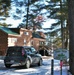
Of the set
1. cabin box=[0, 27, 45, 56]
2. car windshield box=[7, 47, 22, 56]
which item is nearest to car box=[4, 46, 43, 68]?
Answer: car windshield box=[7, 47, 22, 56]

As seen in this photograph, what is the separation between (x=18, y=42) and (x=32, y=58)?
3288 cm

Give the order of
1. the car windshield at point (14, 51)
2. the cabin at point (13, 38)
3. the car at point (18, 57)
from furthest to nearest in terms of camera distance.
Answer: the cabin at point (13, 38) → the car windshield at point (14, 51) → the car at point (18, 57)

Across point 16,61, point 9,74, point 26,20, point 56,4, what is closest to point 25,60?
point 16,61

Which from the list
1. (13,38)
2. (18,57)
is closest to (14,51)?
(18,57)

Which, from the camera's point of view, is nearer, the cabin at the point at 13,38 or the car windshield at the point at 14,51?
the car windshield at the point at 14,51

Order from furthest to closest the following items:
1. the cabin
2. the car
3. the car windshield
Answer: the cabin → the car windshield → the car

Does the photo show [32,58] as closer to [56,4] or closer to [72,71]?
[72,71]

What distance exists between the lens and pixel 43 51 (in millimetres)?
59844

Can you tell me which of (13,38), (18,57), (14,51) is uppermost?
(14,51)

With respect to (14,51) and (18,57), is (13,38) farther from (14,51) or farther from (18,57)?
(18,57)

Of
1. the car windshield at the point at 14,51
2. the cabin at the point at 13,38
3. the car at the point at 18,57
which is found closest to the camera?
the car at the point at 18,57

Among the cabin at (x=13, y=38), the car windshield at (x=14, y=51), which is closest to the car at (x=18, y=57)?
the car windshield at (x=14, y=51)

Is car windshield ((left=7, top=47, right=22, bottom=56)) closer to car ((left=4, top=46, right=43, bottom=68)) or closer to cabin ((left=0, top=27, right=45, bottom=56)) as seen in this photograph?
car ((left=4, top=46, right=43, bottom=68))

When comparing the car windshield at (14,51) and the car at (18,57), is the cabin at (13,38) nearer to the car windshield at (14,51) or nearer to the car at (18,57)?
the car at (18,57)
